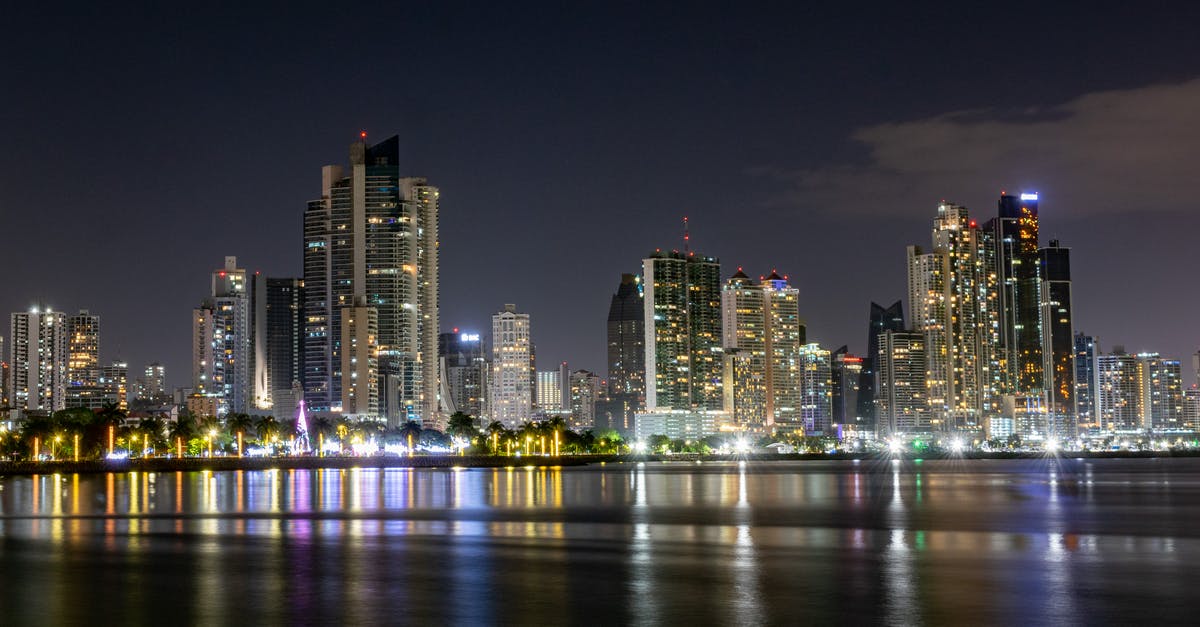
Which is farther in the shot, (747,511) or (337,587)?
(747,511)

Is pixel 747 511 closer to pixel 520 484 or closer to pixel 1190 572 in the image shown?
pixel 1190 572

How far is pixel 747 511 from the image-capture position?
71375 mm

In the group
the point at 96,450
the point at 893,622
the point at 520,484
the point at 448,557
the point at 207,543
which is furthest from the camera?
the point at 96,450

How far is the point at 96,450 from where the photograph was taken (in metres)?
187

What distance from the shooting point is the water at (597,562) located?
31.3 metres

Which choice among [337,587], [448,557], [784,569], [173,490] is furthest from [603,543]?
[173,490]

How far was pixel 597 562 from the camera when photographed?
140 feet

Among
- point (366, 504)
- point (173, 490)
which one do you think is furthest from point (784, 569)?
point (173, 490)

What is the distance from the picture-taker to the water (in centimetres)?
3131

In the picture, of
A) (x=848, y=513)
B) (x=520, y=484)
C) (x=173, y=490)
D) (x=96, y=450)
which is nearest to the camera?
(x=848, y=513)

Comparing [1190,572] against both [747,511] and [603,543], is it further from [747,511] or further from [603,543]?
[747,511]

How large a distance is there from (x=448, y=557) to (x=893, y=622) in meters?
19.1

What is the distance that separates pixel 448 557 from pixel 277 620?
14.6 meters

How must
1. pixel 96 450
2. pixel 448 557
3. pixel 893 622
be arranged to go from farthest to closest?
pixel 96 450, pixel 448 557, pixel 893 622
